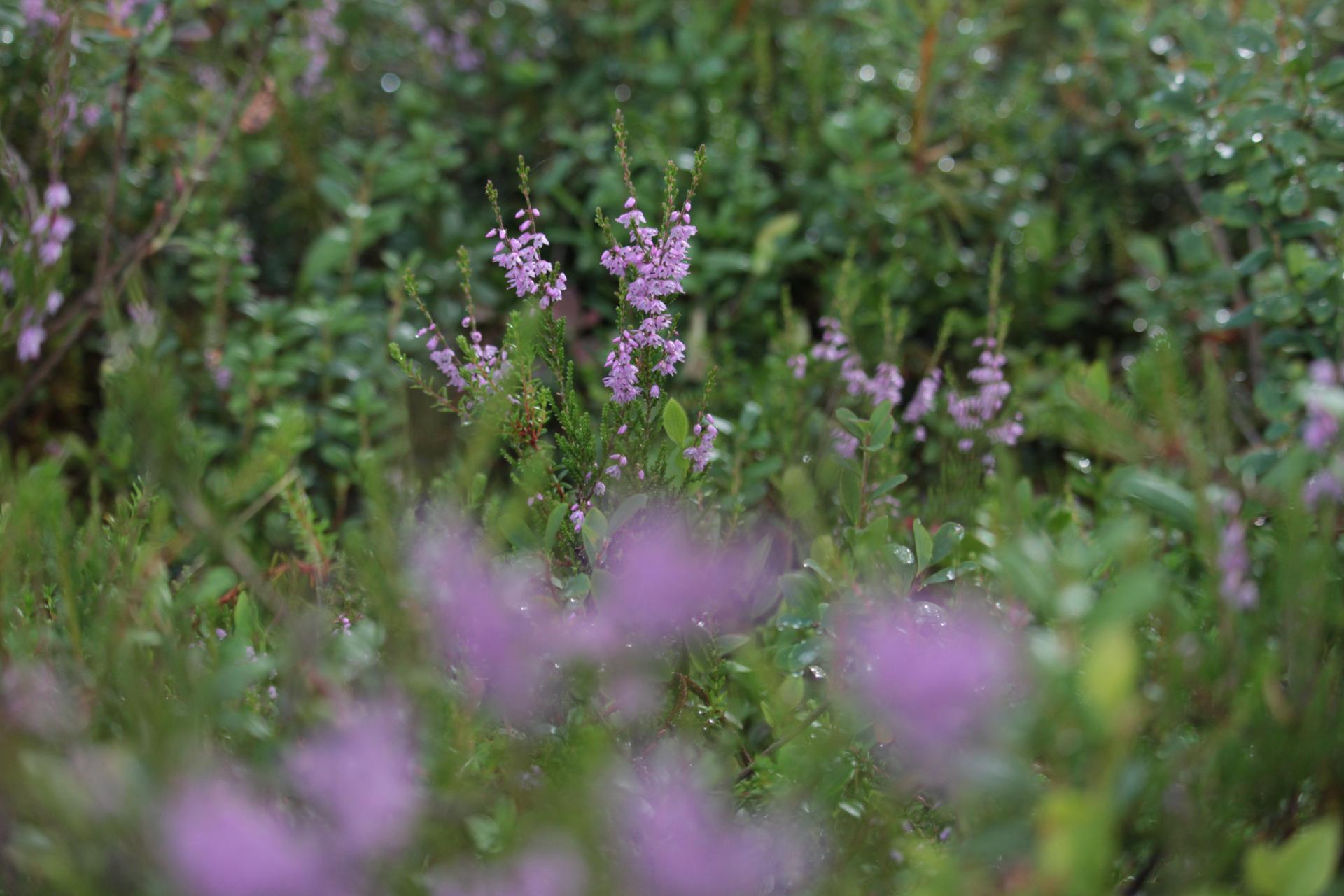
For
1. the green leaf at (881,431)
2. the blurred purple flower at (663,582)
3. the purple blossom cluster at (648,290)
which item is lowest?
the blurred purple flower at (663,582)

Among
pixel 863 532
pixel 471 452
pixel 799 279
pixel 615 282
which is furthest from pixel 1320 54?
pixel 471 452

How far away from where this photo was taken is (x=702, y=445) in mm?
1115

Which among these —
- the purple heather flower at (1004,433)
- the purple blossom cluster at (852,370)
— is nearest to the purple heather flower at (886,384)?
the purple blossom cluster at (852,370)

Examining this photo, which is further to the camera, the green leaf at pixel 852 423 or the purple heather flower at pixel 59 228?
the purple heather flower at pixel 59 228

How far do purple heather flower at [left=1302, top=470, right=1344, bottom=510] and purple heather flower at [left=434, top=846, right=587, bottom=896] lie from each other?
0.59 m

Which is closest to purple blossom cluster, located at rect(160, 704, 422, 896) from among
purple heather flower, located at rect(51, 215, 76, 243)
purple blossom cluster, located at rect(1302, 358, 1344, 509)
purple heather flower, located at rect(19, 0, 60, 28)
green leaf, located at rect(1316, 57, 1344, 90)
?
purple blossom cluster, located at rect(1302, 358, 1344, 509)

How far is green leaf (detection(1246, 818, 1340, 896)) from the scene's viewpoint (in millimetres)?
573

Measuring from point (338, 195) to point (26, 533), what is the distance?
4.88ft

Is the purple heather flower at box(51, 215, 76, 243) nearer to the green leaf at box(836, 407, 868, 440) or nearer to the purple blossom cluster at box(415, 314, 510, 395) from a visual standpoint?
the purple blossom cluster at box(415, 314, 510, 395)

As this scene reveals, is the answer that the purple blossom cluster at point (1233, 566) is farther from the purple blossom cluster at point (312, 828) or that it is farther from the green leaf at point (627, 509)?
the purple blossom cluster at point (312, 828)

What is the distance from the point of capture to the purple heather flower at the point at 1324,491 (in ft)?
2.46

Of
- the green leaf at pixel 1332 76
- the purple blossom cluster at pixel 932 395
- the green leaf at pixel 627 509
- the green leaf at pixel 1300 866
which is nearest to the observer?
the green leaf at pixel 1300 866

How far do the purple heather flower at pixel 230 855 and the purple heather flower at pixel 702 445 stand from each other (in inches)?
22.8

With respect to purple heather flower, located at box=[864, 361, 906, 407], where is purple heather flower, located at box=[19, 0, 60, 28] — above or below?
above
